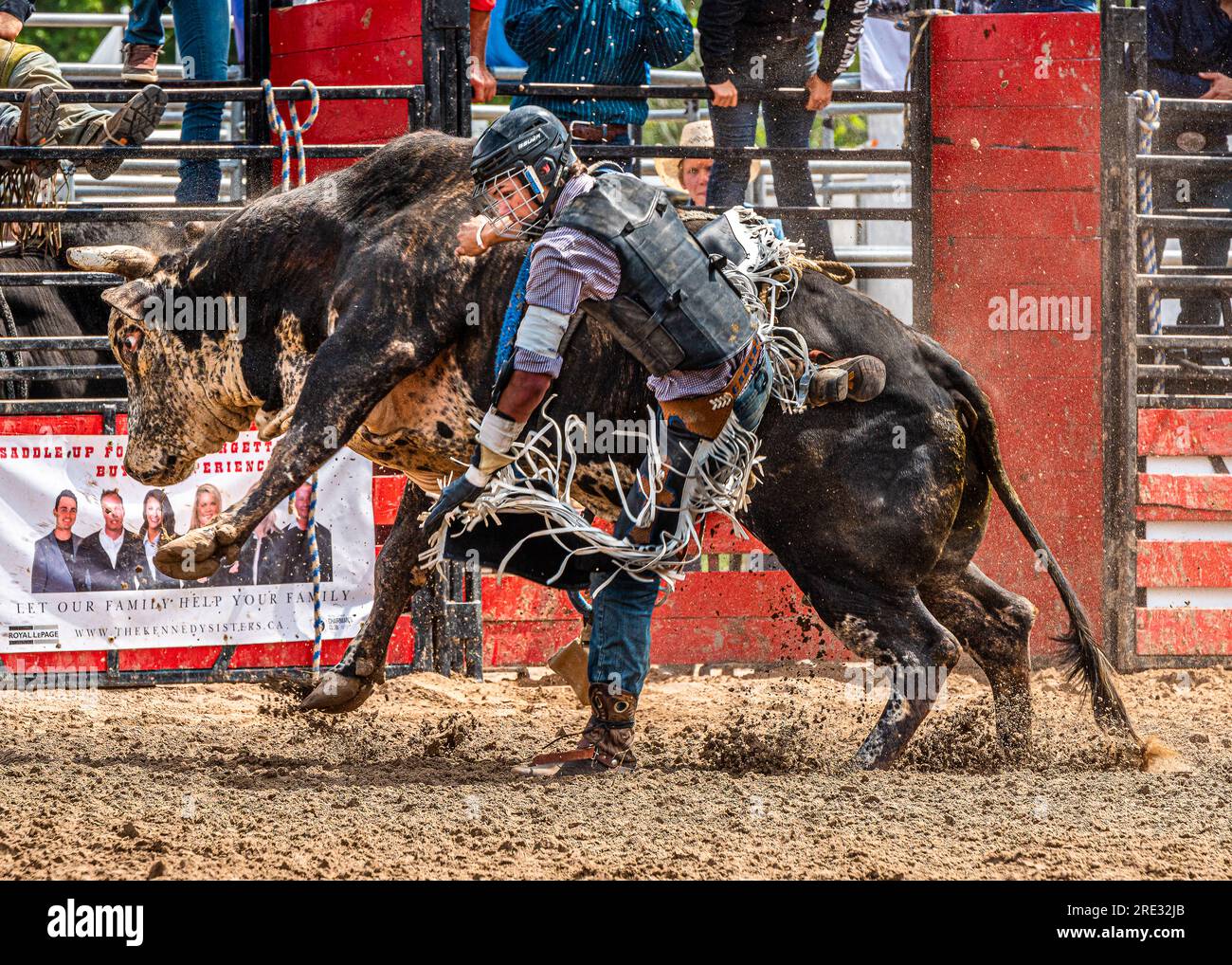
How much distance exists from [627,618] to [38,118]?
3.48 meters

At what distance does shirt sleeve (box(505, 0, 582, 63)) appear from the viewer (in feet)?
22.0

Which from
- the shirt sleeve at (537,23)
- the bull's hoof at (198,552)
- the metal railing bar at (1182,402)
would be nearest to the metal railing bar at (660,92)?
the shirt sleeve at (537,23)

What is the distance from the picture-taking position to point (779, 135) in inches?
272

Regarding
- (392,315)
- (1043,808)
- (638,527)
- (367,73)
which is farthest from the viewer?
(367,73)

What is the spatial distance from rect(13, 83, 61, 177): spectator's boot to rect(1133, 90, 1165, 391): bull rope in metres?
4.73

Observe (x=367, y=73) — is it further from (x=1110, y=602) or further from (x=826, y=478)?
(x=1110, y=602)

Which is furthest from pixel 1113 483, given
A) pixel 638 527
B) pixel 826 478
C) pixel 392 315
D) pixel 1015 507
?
pixel 392 315

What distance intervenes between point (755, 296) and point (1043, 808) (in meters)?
1.72

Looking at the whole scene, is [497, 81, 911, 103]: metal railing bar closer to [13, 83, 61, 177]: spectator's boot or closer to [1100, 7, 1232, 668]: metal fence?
[1100, 7, 1232, 668]: metal fence

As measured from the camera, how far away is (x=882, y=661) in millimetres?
4543

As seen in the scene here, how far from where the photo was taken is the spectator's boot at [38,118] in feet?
19.9

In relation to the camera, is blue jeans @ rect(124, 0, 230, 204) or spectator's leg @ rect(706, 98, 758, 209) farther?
blue jeans @ rect(124, 0, 230, 204)

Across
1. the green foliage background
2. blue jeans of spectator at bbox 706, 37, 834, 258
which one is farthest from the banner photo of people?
the green foliage background

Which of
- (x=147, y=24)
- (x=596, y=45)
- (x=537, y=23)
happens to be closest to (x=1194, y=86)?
(x=596, y=45)
